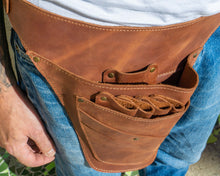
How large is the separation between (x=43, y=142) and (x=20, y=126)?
0.14 metres

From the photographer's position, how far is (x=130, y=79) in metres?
0.72

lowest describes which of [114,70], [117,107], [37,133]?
[37,133]

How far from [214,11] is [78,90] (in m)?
0.49

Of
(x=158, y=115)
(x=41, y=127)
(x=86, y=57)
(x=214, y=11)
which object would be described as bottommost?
(x=41, y=127)

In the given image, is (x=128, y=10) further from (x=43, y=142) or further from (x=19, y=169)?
(x=19, y=169)

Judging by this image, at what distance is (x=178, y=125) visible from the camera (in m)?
1.12

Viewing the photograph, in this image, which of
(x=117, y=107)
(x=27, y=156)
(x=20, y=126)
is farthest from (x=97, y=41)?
(x=27, y=156)

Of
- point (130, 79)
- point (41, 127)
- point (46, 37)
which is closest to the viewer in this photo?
point (46, 37)

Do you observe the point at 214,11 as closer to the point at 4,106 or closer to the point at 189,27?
the point at 189,27

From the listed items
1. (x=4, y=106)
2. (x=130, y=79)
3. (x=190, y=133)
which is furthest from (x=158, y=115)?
(x=4, y=106)

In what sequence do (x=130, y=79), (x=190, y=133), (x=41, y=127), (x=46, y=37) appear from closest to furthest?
(x=46, y=37), (x=130, y=79), (x=41, y=127), (x=190, y=133)

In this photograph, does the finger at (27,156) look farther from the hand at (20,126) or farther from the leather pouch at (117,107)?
the leather pouch at (117,107)

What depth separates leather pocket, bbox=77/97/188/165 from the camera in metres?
0.74

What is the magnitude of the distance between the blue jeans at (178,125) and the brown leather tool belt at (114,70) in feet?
0.17
